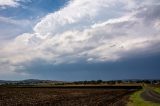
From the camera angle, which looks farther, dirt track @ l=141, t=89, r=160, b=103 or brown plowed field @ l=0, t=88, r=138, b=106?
dirt track @ l=141, t=89, r=160, b=103

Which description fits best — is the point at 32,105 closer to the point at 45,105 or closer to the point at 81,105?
the point at 45,105

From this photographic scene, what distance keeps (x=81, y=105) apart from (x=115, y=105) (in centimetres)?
558

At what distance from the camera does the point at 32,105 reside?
4331 centimetres

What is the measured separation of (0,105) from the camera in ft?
137

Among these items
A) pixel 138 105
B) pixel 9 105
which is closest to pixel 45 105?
pixel 9 105

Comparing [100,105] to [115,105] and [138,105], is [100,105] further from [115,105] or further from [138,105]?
[138,105]

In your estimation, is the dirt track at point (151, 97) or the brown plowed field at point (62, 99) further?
the dirt track at point (151, 97)

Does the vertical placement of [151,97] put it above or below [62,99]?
below

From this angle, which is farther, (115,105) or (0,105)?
(115,105)

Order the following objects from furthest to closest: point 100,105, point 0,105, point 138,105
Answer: point 138,105
point 100,105
point 0,105

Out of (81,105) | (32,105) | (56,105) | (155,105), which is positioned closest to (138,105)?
(155,105)

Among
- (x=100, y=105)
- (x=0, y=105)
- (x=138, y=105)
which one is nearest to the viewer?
(x=0, y=105)

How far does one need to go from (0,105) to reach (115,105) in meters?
16.8

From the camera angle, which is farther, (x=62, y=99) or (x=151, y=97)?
(x=151, y=97)
